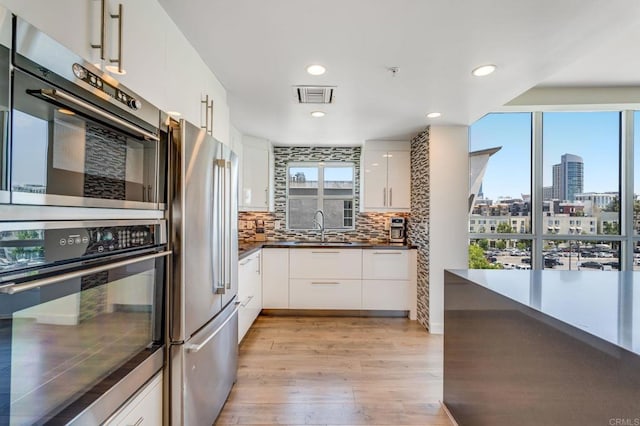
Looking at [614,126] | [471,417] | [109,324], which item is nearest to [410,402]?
[471,417]

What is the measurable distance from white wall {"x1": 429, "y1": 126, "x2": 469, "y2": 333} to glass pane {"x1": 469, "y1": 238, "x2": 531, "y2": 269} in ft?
2.21

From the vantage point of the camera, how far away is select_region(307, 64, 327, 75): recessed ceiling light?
78.9 inches

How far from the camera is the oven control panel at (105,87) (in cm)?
88

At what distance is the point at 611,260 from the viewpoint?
3.84 m

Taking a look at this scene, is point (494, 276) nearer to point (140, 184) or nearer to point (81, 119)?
point (140, 184)

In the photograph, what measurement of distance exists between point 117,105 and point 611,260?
5178 millimetres

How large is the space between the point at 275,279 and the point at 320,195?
4.69 feet

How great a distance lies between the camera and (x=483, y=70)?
2035 mm

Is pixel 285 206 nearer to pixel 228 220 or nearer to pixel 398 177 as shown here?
pixel 398 177

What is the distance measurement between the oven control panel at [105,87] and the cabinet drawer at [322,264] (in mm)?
2936

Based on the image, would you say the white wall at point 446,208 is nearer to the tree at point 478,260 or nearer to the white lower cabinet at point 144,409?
the tree at point 478,260

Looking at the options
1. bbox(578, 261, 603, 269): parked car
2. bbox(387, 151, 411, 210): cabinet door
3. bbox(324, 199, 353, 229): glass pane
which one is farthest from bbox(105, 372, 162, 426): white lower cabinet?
bbox(578, 261, 603, 269): parked car

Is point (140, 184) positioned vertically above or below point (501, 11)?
below

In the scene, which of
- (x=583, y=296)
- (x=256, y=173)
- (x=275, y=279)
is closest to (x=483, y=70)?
(x=583, y=296)
